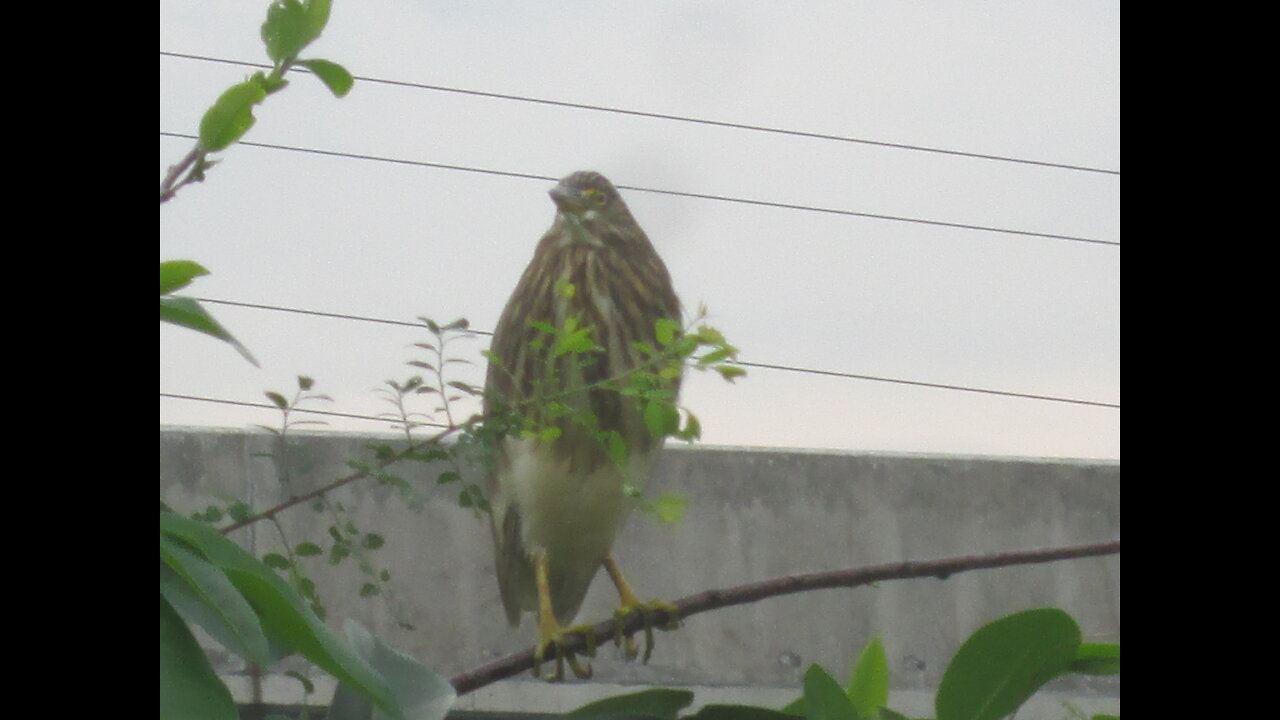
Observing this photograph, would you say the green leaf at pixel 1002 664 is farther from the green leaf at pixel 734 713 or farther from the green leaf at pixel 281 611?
the green leaf at pixel 281 611

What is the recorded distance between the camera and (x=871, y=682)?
0.84 metres

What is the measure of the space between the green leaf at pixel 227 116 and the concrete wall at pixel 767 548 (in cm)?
190

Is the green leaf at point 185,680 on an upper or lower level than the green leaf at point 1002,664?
upper

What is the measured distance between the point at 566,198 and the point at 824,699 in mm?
2219

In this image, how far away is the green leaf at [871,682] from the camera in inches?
32.9

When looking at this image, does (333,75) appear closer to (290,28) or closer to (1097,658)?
(290,28)

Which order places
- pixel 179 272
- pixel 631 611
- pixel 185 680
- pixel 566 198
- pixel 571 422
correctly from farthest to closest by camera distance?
pixel 566 198 → pixel 571 422 → pixel 631 611 → pixel 179 272 → pixel 185 680

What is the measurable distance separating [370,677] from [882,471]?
2.87 meters

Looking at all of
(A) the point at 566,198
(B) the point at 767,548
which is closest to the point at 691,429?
(A) the point at 566,198

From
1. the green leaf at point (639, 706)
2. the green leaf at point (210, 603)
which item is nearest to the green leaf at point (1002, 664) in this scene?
the green leaf at point (639, 706)

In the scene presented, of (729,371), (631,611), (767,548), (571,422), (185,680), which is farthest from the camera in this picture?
(767,548)
